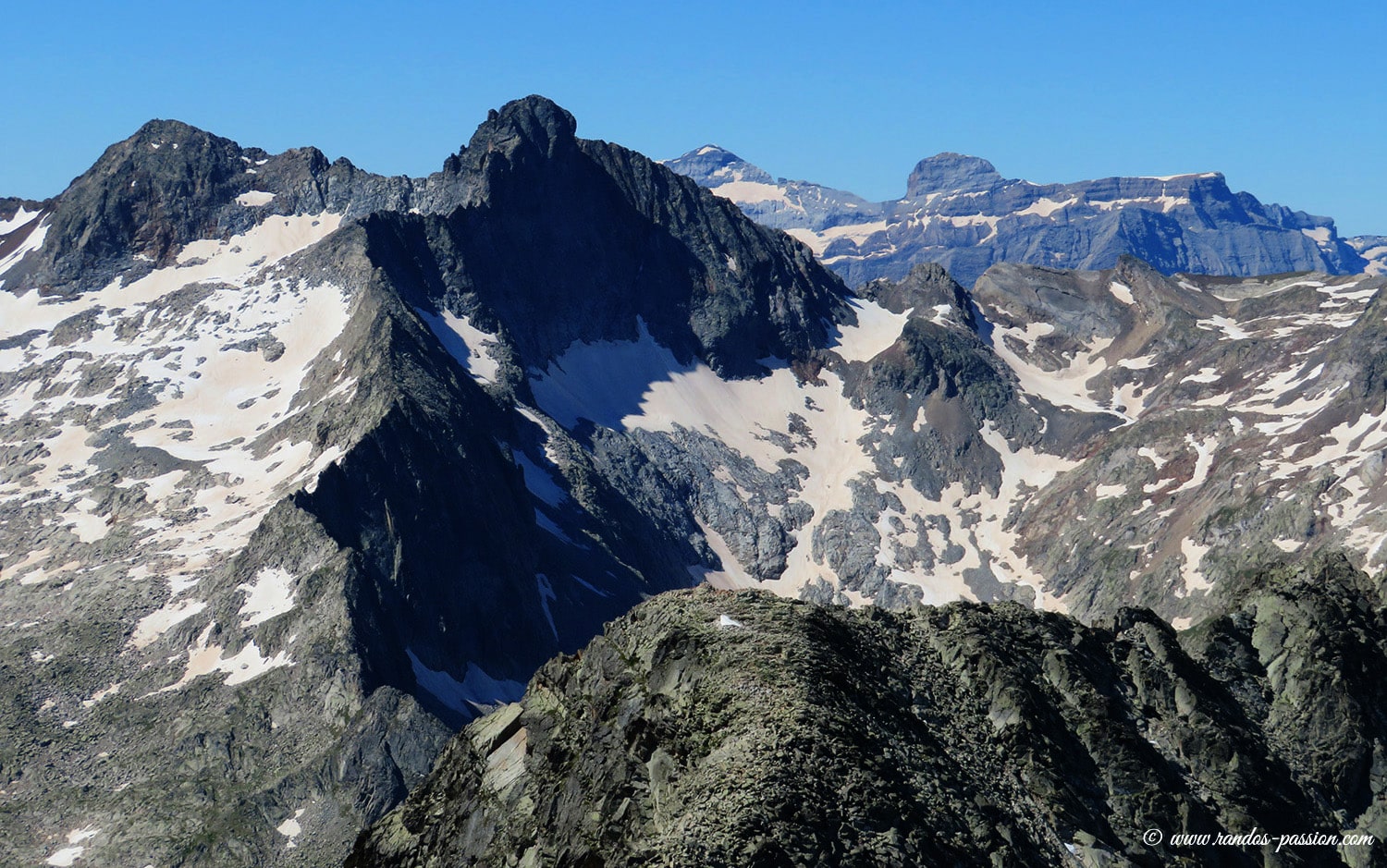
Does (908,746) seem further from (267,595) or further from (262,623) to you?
(267,595)

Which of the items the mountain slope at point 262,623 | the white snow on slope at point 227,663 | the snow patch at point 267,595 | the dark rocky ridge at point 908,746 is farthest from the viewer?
the snow patch at point 267,595

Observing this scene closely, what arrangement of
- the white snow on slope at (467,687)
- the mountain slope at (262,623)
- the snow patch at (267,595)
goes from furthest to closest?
1. the white snow on slope at (467,687)
2. the snow patch at (267,595)
3. the mountain slope at (262,623)

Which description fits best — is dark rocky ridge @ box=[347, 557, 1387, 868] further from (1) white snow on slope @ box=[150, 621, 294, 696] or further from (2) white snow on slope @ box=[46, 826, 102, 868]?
(1) white snow on slope @ box=[150, 621, 294, 696]

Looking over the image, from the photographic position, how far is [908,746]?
155 feet

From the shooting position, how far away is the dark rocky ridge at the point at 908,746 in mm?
42531

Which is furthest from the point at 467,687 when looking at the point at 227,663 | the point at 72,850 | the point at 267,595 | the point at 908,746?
the point at 908,746

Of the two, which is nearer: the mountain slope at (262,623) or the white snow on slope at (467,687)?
the mountain slope at (262,623)

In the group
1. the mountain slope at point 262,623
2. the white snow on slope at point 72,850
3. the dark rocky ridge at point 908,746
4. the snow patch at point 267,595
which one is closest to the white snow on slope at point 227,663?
the mountain slope at point 262,623

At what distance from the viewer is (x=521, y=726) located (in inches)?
2073

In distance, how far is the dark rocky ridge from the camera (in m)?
42.5

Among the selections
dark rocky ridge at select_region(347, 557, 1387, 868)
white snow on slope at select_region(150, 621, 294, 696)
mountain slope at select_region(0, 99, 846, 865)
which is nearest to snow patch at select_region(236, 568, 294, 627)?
mountain slope at select_region(0, 99, 846, 865)

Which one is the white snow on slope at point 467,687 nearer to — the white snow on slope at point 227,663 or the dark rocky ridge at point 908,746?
the white snow on slope at point 227,663

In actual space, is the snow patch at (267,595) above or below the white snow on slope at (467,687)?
above

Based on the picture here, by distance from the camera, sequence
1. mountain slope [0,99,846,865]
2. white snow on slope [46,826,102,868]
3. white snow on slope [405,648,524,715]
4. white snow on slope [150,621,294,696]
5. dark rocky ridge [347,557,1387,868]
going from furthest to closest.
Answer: white snow on slope [405,648,524,715], white snow on slope [150,621,294,696], mountain slope [0,99,846,865], white snow on slope [46,826,102,868], dark rocky ridge [347,557,1387,868]
